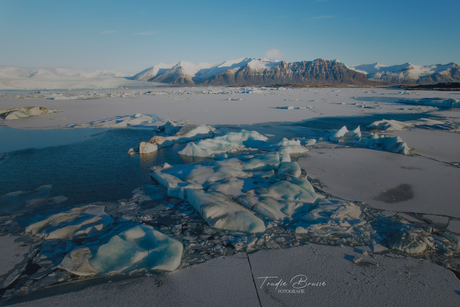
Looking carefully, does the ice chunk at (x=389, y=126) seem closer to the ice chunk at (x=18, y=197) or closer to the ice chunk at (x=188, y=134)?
the ice chunk at (x=188, y=134)

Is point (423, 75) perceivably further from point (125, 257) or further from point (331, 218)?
point (125, 257)

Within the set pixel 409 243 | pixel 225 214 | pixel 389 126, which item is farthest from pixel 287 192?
pixel 389 126

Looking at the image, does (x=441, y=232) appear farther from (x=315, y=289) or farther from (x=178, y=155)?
(x=178, y=155)

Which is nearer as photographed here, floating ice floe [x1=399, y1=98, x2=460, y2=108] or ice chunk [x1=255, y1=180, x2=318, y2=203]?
ice chunk [x1=255, y1=180, x2=318, y2=203]

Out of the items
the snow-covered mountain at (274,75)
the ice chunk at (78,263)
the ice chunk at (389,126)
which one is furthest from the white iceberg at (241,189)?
the snow-covered mountain at (274,75)

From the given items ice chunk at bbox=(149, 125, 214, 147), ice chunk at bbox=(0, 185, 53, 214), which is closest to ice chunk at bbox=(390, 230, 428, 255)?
ice chunk at bbox=(0, 185, 53, 214)

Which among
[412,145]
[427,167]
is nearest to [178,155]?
[427,167]

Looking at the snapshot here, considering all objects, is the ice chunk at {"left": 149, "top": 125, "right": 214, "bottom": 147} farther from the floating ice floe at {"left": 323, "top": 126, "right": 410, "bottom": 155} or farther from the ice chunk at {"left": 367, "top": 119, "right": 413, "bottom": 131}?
the ice chunk at {"left": 367, "top": 119, "right": 413, "bottom": 131}
